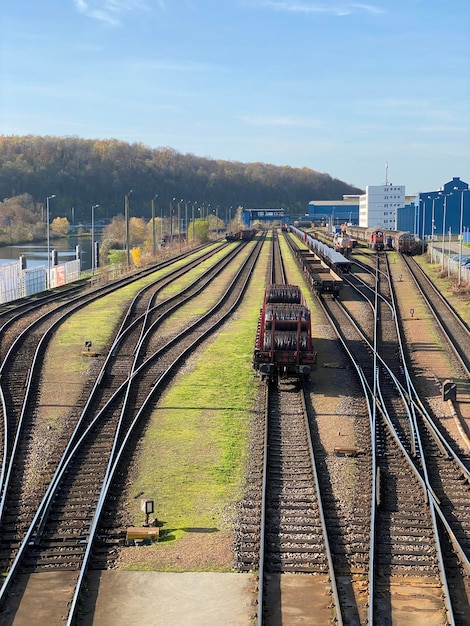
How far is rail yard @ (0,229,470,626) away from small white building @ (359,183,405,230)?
143941mm

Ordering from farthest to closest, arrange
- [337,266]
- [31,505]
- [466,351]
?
[337,266] < [466,351] < [31,505]

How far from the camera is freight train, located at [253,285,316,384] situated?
2169cm

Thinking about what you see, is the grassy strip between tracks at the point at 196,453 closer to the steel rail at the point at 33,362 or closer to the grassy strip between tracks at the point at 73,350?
the steel rail at the point at 33,362

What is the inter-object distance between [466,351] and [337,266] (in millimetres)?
26297

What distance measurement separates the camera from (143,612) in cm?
1016

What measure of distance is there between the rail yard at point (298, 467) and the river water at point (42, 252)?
58.7m

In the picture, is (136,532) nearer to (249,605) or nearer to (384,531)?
(249,605)

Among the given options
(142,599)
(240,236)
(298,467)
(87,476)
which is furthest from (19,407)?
(240,236)

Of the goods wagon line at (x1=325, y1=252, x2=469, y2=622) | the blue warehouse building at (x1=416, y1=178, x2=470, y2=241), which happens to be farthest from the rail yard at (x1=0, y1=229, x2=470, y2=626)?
the blue warehouse building at (x1=416, y1=178, x2=470, y2=241)

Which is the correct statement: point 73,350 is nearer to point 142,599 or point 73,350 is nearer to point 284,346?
point 284,346

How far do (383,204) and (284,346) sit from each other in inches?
6200

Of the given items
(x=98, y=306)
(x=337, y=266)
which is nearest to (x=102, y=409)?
(x=98, y=306)

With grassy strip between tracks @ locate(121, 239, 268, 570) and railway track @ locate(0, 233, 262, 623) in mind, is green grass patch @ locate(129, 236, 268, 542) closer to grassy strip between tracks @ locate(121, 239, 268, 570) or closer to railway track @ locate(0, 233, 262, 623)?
grassy strip between tracks @ locate(121, 239, 268, 570)

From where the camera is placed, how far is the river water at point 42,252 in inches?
3790
